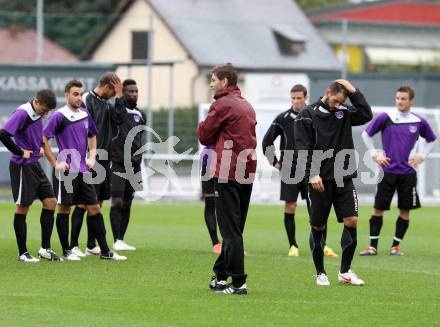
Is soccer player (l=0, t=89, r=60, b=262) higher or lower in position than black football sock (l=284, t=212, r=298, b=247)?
higher

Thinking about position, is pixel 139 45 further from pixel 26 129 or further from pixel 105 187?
pixel 26 129

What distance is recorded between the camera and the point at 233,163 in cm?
1088

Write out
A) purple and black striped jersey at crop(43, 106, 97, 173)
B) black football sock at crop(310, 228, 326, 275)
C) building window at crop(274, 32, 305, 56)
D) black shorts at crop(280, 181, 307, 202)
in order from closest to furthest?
black football sock at crop(310, 228, 326, 275)
purple and black striped jersey at crop(43, 106, 97, 173)
black shorts at crop(280, 181, 307, 202)
building window at crop(274, 32, 305, 56)

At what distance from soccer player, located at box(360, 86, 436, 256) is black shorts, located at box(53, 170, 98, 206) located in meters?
3.97

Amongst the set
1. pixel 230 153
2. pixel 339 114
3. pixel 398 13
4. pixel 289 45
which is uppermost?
pixel 398 13

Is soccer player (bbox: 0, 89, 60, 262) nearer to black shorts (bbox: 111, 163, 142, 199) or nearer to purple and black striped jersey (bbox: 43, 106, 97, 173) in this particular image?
purple and black striped jersey (bbox: 43, 106, 97, 173)

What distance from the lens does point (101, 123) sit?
1449 cm

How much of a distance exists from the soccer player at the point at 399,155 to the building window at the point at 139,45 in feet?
84.9

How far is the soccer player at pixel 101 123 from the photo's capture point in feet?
46.7

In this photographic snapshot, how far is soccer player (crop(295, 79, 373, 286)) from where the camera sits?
11.5m

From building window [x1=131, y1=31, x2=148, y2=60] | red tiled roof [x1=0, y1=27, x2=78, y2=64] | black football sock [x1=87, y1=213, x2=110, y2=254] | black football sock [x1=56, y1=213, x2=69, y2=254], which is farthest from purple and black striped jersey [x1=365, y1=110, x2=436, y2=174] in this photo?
building window [x1=131, y1=31, x2=148, y2=60]

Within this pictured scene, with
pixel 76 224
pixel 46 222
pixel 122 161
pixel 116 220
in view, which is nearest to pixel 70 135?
pixel 46 222

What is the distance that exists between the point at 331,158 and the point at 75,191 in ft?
11.8

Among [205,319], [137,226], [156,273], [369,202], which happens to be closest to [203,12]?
[369,202]
